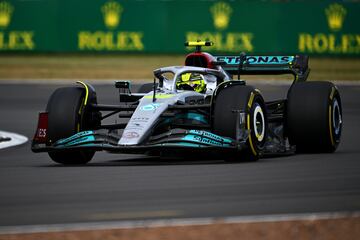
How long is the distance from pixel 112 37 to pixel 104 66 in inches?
64.1

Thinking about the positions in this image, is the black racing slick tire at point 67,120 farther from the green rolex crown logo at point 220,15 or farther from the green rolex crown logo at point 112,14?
the green rolex crown logo at point 112,14

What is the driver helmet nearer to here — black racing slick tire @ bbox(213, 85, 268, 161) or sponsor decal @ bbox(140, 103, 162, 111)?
black racing slick tire @ bbox(213, 85, 268, 161)

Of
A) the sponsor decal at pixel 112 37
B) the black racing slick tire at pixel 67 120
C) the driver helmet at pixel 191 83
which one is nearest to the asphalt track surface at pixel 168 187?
the black racing slick tire at pixel 67 120

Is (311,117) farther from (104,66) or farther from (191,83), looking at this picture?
(104,66)

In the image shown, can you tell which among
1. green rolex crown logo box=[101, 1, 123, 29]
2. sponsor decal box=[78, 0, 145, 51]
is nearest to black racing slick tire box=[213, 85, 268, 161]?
sponsor decal box=[78, 0, 145, 51]

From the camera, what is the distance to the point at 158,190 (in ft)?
36.4

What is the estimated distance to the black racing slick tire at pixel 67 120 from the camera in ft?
46.1

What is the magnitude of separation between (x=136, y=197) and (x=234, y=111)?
3217mm

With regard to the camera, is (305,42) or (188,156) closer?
(188,156)

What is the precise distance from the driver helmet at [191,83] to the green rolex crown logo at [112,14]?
19.1 meters

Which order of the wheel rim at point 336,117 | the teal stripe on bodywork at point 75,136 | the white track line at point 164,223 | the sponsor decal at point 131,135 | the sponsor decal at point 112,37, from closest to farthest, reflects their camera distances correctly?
the white track line at point 164,223
the sponsor decal at point 131,135
the teal stripe on bodywork at point 75,136
the wheel rim at point 336,117
the sponsor decal at point 112,37

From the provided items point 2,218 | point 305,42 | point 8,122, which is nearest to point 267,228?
point 2,218

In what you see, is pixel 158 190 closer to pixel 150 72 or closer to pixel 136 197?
pixel 136 197

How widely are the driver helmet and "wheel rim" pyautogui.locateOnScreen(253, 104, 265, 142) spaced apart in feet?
3.92
